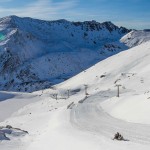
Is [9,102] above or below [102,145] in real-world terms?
below

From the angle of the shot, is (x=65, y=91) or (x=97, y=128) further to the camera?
(x=65, y=91)

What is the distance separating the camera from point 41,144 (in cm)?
2866

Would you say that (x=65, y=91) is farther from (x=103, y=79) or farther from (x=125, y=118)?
(x=125, y=118)

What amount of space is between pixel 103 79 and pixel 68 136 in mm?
82002

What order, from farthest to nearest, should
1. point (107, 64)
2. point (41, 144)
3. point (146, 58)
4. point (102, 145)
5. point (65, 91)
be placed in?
1. point (107, 64)
2. point (146, 58)
3. point (65, 91)
4. point (41, 144)
5. point (102, 145)

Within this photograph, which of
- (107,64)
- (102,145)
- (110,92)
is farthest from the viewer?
(107,64)

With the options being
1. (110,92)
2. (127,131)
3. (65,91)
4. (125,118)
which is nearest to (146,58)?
(65,91)

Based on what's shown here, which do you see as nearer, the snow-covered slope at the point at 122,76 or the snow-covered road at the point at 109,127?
the snow-covered road at the point at 109,127

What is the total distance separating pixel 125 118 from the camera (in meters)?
38.5

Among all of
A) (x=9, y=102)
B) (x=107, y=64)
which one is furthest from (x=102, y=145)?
(x=107, y=64)

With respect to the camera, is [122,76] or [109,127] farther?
[122,76]

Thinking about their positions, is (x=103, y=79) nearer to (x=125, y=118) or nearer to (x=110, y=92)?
(x=110, y=92)

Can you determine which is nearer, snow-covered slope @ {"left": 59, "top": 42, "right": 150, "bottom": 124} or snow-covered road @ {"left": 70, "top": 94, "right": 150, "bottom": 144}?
snow-covered road @ {"left": 70, "top": 94, "right": 150, "bottom": 144}

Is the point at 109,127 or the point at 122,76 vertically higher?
the point at 109,127
